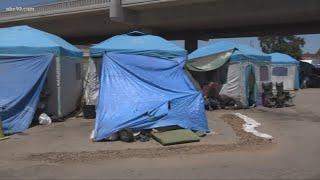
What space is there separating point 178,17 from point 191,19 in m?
1.03

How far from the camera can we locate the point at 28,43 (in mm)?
17984

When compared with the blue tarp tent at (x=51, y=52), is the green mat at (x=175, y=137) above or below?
below

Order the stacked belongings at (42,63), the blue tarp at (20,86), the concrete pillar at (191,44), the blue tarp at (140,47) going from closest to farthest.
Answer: the blue tarp at (20,86), the stacked belongings at (42,63), the blue tarp at (140,47), the concrete pillar at (191,44)

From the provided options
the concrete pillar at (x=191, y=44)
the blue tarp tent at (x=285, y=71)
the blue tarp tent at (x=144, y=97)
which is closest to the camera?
the blue tarp tent at (x=144, y=97)

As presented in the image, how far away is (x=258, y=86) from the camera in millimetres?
25688

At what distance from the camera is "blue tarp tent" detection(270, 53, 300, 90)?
42656mm

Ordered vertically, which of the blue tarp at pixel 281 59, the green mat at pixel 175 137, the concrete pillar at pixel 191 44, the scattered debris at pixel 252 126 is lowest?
the scattered debris at pixel 252 126

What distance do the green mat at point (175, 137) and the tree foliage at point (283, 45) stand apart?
81.9 meters

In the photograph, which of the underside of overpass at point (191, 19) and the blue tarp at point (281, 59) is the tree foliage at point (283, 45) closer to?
the underside of overpass at point (191, 19)

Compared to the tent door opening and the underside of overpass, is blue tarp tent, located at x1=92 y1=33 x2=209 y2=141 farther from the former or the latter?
the underside of overpass

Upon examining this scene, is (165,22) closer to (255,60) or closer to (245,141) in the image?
(255,60)

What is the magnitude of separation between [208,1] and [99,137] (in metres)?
27.6

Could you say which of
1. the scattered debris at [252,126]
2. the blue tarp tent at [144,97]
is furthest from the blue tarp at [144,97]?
the scattered debris at [252,126]

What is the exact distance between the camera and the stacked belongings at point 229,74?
2381 cm
